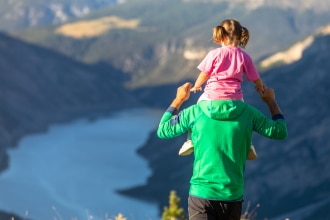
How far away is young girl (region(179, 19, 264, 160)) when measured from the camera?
7.59m

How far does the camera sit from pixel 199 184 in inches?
300

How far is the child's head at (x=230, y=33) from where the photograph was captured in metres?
7.66

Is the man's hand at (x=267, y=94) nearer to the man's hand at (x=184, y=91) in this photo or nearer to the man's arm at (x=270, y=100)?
the man's arm at (x=270, y=100)

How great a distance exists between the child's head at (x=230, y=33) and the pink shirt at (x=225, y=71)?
0.32 feet

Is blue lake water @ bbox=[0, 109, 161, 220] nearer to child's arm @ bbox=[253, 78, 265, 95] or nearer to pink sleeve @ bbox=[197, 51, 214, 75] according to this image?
child's arm @ bbox=[253, 78, 265, 95]

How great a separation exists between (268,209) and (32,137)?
81.7 meters

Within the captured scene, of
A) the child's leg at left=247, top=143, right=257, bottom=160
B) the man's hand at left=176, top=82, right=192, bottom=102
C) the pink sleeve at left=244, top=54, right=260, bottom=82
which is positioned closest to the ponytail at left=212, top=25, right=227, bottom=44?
the pink sleeve at left=244, top=54, right=260, bottom=82

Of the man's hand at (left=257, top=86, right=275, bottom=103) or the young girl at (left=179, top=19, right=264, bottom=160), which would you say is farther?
the man's hand at (left=257, top=86, right=275, bottom=103)

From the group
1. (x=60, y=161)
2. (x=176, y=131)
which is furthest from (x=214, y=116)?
(x=60, y=161)

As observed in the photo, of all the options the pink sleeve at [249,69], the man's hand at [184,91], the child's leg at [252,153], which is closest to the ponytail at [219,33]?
the pink sleeve at [249,69]

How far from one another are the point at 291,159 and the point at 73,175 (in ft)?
A: 144

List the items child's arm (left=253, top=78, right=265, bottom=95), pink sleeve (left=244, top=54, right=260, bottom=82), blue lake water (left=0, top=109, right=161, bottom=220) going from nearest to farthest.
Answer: pink sleeve (left=244, top=54, right=260, bottom=82)
child's arm (left=253, top=78, right=265, bottom=95)
blue lake water (left=0, top=109, right=161, bottom=220)

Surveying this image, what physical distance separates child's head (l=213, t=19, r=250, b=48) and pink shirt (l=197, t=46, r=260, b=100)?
0.32ft

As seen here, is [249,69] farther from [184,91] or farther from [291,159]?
[291,159]
